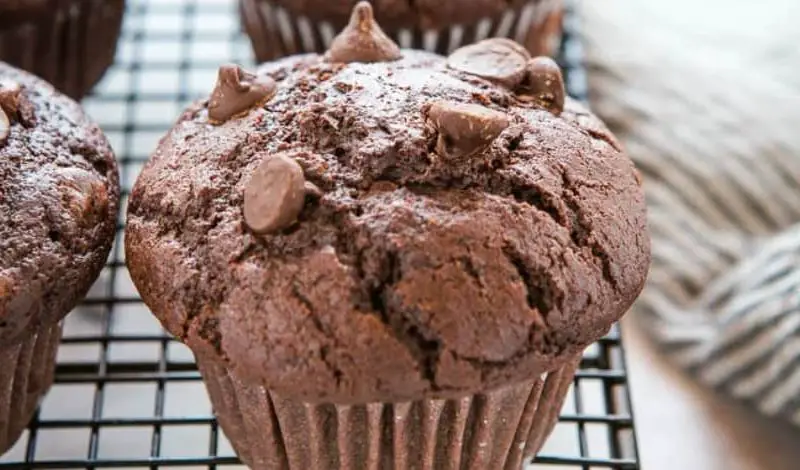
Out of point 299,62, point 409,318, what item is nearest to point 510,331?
point 409,318

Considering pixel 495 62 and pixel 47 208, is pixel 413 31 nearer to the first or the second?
pixel 495 62

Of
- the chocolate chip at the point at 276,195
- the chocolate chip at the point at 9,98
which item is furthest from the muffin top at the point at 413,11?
the chocolate chip at the point at 276,195

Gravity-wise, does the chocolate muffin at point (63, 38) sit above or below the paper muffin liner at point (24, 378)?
above

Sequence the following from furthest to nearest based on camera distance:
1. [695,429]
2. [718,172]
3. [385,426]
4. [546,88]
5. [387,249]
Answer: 1. [718,172]
2. [695,429]
3. [546,88]
4. [385,426]
5. [387,249]

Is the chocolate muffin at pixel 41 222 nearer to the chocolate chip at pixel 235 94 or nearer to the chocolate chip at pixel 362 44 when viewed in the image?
the chocolate chip at pixel 235 94

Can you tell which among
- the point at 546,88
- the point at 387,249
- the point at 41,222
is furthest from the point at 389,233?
the point at 41,222

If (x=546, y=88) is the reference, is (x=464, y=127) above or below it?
below
